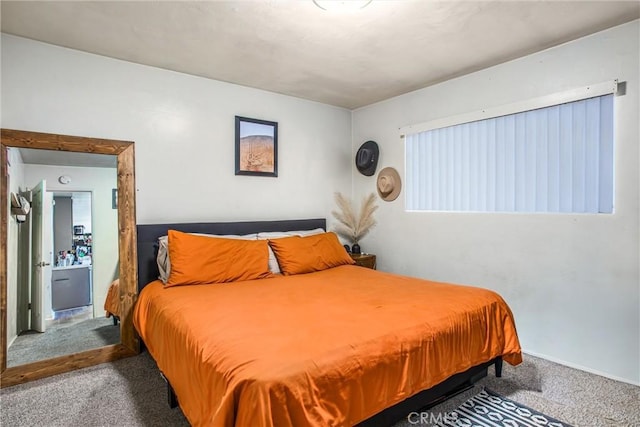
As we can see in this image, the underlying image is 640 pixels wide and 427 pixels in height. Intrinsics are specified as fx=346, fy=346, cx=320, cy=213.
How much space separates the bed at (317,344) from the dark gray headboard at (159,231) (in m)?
0.22

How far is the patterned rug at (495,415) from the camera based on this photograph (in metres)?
1.96

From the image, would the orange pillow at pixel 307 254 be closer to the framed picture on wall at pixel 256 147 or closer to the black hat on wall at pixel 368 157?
the framed picture on wall at pixel 256 147

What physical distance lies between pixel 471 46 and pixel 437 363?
7.74 ft

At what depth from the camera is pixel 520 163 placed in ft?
9.90

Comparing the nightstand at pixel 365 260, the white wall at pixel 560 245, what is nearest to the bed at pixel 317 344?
the white wall at pixel 560 245

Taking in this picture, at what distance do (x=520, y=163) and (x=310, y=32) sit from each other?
6.83 ft

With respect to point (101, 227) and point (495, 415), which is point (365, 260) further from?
point (101, 227)

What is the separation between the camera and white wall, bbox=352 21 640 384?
2.43m

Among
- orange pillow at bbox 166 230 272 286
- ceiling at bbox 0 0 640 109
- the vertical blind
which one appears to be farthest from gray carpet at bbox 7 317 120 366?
the vertical blind

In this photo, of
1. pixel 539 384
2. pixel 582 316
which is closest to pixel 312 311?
pixel 539 384

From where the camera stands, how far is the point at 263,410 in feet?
3.93

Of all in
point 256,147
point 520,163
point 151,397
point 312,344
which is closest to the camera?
point 312,344

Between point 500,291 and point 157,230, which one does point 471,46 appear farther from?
point 157,230

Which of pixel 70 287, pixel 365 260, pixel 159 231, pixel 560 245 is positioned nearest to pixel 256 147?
pixel 159 231
